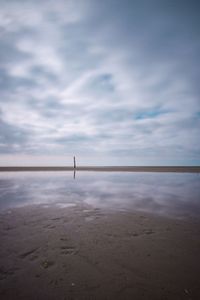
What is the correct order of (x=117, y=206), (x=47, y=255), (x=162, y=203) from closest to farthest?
(x=47, y=255), (x=117, y=206), (x=162, y=203)

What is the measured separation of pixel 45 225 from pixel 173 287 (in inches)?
177

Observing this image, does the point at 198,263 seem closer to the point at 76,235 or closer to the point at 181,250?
the point at 181,250

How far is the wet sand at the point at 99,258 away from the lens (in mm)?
2986

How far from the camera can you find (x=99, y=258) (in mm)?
3957

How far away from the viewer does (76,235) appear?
5168 mm

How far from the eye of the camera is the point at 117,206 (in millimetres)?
8609

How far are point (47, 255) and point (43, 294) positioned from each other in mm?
1173

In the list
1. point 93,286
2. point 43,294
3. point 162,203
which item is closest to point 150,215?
point 162,203

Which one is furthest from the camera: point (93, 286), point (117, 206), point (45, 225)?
point (117, 206)

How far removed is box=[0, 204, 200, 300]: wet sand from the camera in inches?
118

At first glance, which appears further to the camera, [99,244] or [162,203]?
[162,203]

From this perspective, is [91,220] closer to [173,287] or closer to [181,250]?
[181,250]

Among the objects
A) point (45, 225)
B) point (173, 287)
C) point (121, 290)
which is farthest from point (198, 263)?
point (45, 225)

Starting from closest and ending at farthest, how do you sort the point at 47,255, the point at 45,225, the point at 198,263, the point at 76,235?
1. the point at 198,263
2. the point at 47,255
3. the point at 76,235
4. the point at 45,225
